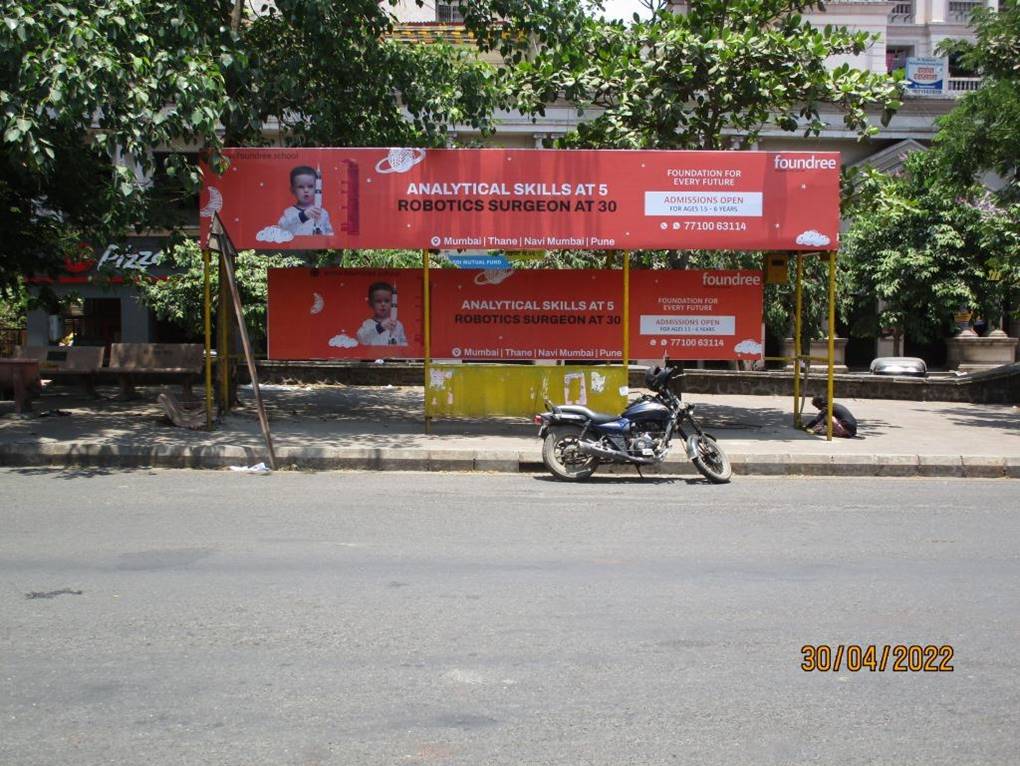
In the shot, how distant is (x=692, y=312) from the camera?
46.8ft

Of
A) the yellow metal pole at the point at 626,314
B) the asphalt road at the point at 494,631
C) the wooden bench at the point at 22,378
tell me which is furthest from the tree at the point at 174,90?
the asphalt road at the point at 494,631

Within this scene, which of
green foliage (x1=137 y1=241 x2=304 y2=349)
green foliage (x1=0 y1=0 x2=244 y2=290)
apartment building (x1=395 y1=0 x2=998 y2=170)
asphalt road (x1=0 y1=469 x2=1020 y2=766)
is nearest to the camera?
asphalt road (x1=0 y1=469 x2=1020 y2=766)

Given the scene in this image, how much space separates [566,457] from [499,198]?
13.1 ft

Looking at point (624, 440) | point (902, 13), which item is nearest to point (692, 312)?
point (624, 440)

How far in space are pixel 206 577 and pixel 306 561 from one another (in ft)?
2.33

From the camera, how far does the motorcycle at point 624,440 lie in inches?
409

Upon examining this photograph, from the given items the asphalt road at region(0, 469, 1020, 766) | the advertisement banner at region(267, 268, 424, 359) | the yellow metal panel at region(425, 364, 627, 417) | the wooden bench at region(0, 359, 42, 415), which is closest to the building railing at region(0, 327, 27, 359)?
the wooden bench at region(0, 359, 42, 415)

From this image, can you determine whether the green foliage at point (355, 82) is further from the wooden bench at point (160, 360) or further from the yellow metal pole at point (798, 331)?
the yellow metal pole at point (798, 331)

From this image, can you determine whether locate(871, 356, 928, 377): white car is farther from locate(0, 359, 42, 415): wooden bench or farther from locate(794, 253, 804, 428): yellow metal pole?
locate(0, 359, 42, 415): wooden bench

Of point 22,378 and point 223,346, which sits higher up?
point 223,346

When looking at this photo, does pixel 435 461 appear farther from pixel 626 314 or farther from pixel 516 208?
pixel 516 208

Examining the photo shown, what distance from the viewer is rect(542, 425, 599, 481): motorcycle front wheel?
10.5 m

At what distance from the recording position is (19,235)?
15734 mm
